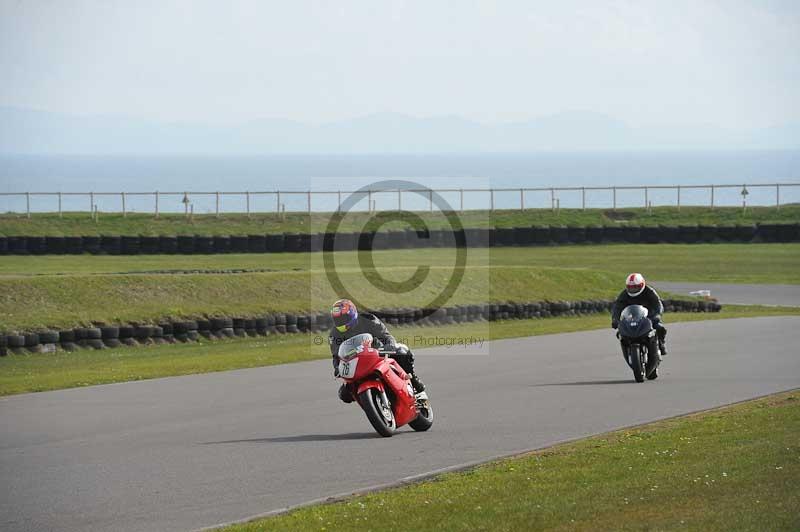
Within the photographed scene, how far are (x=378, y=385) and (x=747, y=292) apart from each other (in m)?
28.1

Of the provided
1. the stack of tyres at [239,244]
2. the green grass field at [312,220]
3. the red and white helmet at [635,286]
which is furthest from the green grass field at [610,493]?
the green grass field at [312,220]

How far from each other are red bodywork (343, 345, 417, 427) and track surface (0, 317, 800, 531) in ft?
0.95

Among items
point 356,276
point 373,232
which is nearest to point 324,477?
point 356,276

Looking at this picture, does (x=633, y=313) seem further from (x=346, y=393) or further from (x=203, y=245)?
(x=203, y=245)

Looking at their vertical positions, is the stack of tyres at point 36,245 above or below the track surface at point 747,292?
above

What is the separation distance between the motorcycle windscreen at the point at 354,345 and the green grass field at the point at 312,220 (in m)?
40.6

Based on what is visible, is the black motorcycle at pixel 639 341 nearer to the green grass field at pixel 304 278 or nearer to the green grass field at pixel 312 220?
the green grass field at pixel 304 278

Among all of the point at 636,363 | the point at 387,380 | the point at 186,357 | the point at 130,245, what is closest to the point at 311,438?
the point at 387,380

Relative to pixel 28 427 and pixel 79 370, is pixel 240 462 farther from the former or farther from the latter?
pixel 79 370

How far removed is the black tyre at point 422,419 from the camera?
13469mm

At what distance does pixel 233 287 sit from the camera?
29.5 metres

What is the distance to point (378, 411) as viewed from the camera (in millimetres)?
12891

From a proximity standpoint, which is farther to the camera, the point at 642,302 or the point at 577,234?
the point at 577,234

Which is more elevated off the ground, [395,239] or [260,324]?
[395,239]
